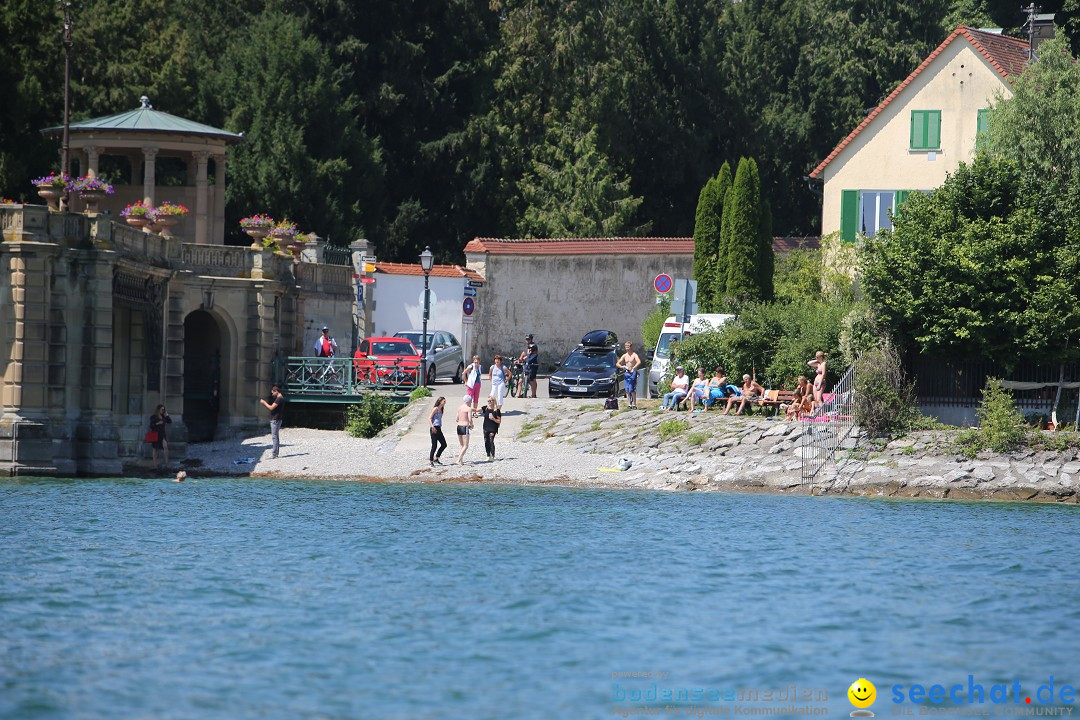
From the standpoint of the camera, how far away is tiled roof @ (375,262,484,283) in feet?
169

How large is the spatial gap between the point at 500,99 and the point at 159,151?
2135cm

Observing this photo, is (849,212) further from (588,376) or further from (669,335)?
(588,376)

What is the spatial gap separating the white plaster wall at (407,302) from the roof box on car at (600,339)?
211 inches

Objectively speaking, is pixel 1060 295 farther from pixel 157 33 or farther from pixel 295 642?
pixel 157 33

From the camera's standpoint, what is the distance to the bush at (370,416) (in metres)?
40.5

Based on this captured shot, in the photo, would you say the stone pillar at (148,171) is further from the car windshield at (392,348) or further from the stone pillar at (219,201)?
the car windshield at (392,348)

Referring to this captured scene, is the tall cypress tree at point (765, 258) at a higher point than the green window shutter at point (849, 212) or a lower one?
lower


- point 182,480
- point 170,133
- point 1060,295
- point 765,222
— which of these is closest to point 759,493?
point 1060,295

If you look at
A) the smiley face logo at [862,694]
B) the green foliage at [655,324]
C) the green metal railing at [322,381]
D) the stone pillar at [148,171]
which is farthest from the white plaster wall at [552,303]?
the smiley face logo at [862,694]

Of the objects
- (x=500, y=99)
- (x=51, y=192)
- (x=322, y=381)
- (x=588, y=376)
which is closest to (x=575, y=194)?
(x=500, y=99)

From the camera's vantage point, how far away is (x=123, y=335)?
122ft

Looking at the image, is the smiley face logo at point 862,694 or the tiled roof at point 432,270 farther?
the tiled roof at point 432,270

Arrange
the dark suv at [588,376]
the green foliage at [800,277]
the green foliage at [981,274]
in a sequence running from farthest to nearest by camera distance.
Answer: the green foliage at [800,277]
the dark suv at [588,376]
the green foliage at [981,274]

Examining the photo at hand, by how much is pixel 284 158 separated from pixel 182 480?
25.0 m
